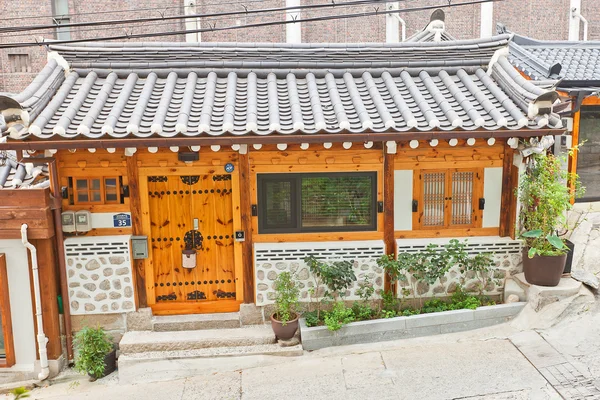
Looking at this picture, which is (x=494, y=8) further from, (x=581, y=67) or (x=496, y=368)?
(x=496, y=368)

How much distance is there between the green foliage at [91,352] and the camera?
7.19 meters

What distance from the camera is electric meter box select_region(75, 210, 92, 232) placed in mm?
7445

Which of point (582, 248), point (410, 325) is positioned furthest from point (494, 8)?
point (410, 325)

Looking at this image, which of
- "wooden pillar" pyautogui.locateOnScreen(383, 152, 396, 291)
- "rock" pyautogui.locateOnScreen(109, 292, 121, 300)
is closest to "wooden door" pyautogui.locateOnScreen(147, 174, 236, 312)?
"rock" pyautogui.locateOnScreen(109, 292, 121, 300)

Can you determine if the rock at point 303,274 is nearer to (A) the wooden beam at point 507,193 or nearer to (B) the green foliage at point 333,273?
(B) the green foliage at point 333,273

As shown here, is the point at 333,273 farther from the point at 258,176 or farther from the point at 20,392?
the point at 20,392

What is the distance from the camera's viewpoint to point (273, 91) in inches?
320

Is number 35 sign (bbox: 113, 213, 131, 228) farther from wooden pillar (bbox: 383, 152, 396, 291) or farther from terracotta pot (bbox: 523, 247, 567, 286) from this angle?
terracotta pot (bbox: 523, 247, 567, 286)

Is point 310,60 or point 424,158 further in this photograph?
point 310,60

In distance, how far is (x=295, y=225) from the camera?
8062 millimetres

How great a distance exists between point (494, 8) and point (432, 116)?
22339 millimetres

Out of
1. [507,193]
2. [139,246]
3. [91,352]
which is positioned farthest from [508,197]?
[91,352]

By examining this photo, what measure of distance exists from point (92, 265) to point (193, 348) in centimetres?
205

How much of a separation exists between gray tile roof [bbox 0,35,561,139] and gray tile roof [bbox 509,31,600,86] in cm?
405
